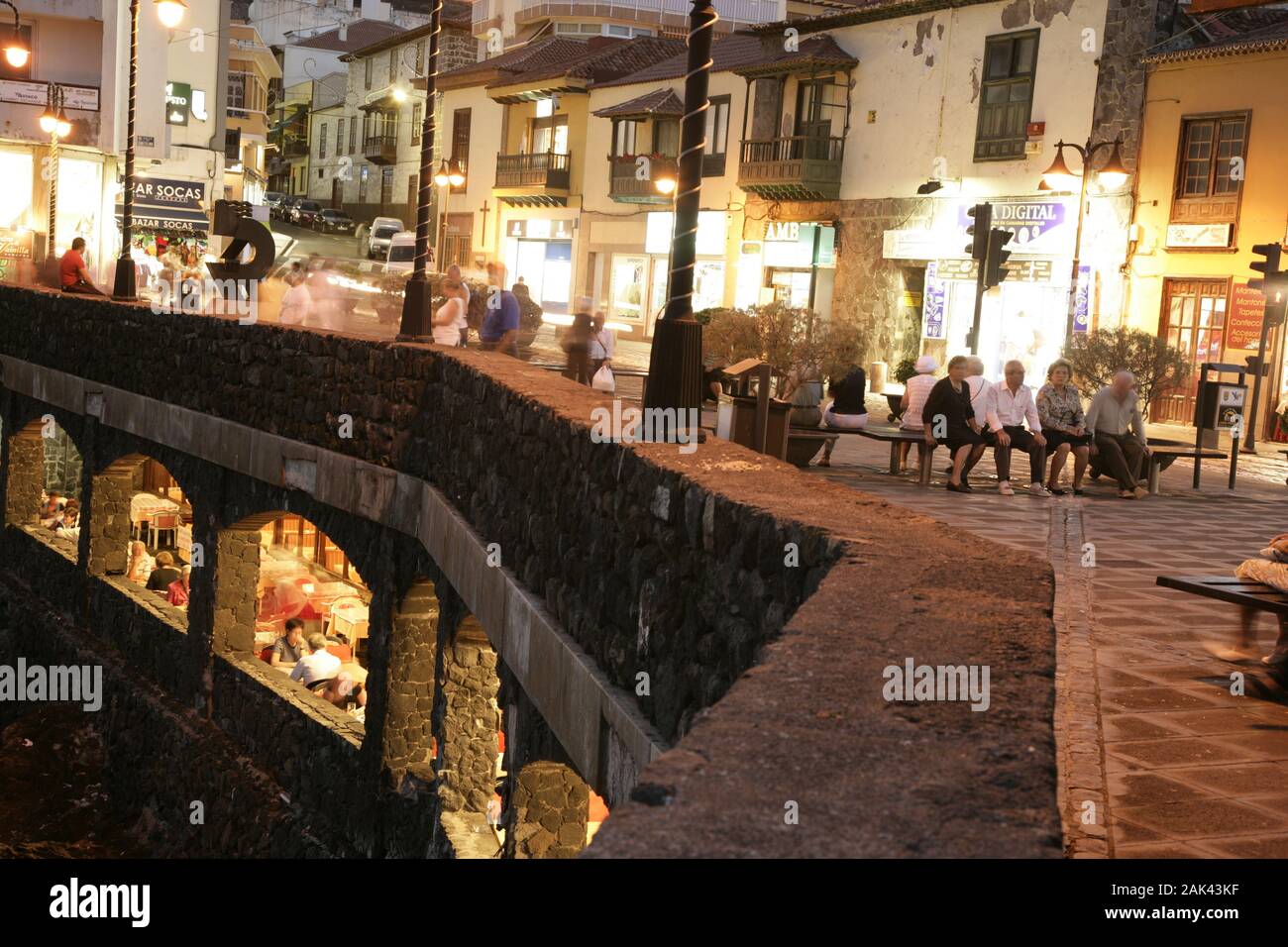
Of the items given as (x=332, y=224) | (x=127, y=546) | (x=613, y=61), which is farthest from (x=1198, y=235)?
(x=332, y=224)

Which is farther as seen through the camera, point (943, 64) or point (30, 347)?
point (943, 64)

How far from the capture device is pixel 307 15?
263 ft

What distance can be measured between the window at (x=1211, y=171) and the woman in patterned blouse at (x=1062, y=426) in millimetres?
10943


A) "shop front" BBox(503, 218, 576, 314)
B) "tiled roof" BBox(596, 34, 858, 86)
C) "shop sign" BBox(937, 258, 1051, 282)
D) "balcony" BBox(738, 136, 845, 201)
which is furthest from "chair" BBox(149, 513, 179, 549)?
"shop front" BBox(503, 218, 576, 314)

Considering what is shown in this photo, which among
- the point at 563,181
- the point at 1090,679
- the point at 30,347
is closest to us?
the point at 1090,679

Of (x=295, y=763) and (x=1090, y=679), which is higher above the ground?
(x=1090, y=679)

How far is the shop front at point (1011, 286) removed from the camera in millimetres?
27531

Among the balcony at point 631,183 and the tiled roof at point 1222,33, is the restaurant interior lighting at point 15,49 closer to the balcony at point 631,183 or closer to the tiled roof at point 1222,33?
the balcony at point 631,183

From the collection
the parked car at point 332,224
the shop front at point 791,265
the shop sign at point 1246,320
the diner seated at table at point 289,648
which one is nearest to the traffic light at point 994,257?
the shop sign at point 1246,320

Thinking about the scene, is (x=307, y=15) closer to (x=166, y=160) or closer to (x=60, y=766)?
(x=166, y=160)

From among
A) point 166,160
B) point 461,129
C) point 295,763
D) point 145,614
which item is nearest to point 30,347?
point 145,614

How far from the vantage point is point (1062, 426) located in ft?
49.2
